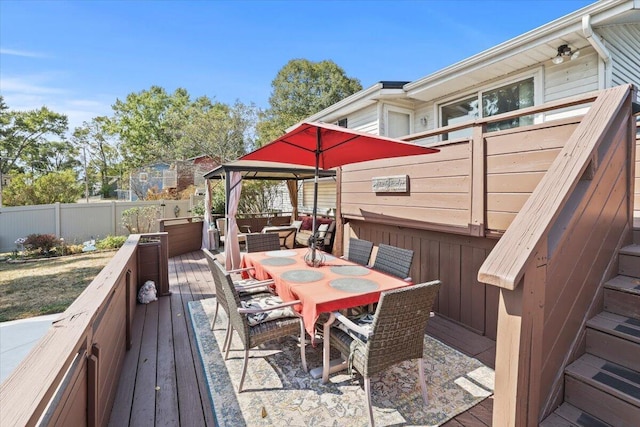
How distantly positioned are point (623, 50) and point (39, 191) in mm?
17557

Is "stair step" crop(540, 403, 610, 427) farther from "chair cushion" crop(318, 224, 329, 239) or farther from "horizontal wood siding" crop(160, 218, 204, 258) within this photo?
"horizontal wood siding" crop(160, 218, 204, 258)

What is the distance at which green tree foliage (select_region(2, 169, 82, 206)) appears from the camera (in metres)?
11.6

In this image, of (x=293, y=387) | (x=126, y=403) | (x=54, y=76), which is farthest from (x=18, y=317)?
(x=54, y=76)

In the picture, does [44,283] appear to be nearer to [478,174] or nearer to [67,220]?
[67,220]

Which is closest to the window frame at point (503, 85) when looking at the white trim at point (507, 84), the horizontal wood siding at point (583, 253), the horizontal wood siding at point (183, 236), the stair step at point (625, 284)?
the white trim at point (507, 84)

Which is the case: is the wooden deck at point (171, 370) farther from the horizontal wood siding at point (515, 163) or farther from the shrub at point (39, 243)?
the shrub at point (39, 243)

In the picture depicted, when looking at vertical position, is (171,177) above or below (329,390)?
above

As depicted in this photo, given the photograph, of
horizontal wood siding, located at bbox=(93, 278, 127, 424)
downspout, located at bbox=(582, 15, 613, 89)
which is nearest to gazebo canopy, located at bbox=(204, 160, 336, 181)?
horizontal wood siding, located at bbox=(93, 278, 127, 424)

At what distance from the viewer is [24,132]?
25.5m

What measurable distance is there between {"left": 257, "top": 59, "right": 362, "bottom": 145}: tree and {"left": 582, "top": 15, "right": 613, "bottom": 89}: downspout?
22155 millimetres

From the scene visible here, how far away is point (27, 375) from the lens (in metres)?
1.01

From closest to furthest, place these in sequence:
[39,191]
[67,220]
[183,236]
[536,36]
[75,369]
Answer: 1. [75,369]
2. [536,36]
3. [183,236]
4. [67,220]
5. [39,191]

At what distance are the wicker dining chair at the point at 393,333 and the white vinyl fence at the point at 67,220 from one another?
37.7 ft

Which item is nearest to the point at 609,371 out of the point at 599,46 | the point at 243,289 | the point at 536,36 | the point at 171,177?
the point at 243,289
